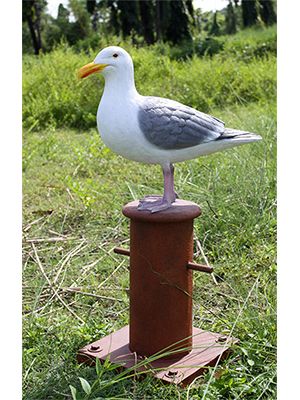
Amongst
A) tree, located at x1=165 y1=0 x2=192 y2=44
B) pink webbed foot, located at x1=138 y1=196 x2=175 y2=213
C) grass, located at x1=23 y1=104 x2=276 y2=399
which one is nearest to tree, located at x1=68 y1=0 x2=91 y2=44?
tree, located at x1=165 y1=0 x2=192 y2=44

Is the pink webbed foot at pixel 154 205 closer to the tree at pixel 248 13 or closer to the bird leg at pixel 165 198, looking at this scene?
the bird leg at pixel 165 198

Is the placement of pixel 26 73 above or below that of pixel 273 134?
above

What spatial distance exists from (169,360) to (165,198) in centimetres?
56

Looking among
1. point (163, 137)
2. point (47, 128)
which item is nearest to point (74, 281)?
point (163, 137)

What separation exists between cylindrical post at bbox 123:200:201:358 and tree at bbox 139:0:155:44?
10900 mm

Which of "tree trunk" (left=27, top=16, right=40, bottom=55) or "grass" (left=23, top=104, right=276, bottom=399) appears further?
"tree trunk" (left=27, top=16, right=40, bottom=55)

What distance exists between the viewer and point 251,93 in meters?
5.87

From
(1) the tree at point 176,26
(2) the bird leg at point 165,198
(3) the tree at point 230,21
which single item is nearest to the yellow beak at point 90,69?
(2) the bird leg at point 165,198

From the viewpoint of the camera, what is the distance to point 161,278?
197cm

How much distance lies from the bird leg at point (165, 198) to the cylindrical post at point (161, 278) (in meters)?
0.02

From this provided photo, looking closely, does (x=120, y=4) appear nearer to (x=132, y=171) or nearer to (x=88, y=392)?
(x=132, y=171)

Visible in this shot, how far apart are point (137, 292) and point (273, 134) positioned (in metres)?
2.13

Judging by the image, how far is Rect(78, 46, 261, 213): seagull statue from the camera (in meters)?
1.82

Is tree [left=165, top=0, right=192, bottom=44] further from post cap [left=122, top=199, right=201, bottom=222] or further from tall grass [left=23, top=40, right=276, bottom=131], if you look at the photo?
post cap [left=122, top=199, right=201, bottom=222]
